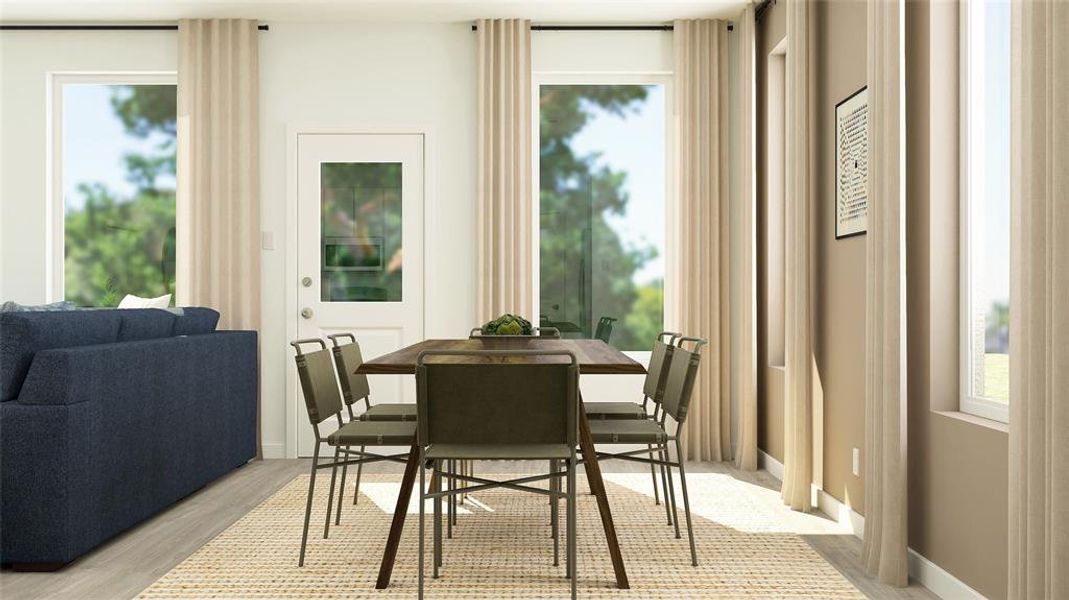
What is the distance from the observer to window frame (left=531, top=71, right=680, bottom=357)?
5.30m

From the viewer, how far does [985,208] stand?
8.76 ft

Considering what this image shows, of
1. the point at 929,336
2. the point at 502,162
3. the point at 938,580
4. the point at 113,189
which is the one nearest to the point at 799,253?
the point at 929,336

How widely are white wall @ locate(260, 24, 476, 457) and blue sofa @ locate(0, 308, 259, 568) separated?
155cm

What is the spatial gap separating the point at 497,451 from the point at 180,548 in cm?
162

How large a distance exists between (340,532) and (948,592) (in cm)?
239

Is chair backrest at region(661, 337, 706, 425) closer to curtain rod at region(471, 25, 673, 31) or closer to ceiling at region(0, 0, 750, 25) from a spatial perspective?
ceiling at region(0, 0, 750, 25)

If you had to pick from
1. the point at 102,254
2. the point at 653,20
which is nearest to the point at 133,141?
the point at 102,254

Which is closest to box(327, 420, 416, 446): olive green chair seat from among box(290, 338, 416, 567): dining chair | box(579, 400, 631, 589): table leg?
box(290, 338, 416, 567): dining chair

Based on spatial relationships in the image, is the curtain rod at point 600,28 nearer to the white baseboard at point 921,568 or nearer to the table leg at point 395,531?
the white baseboard at point 921,568

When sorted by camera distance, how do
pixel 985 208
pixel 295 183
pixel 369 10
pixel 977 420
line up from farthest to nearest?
pixel 295 183, pixel 369 10, pixel 985 208, pixel 977 420

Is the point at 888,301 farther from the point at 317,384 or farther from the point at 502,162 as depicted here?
the point at 502,162

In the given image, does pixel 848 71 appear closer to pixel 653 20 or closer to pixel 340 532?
pixel 653 20

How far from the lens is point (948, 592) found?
2.68 metres

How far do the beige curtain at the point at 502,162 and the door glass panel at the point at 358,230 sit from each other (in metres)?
0.61
